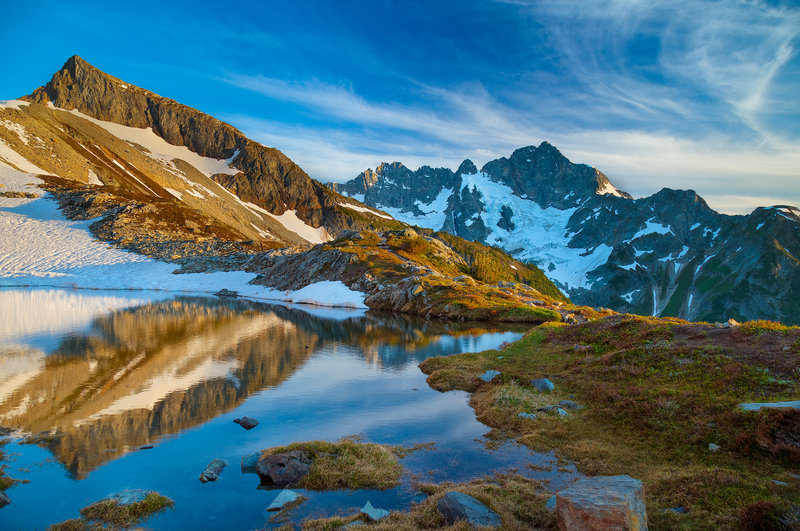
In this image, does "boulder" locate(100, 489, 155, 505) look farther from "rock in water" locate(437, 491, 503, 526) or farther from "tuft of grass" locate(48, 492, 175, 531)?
"rock in water" locate(437, 491, 503, 526)

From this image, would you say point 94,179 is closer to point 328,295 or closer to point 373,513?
point 328,295

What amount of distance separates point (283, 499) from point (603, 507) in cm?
880

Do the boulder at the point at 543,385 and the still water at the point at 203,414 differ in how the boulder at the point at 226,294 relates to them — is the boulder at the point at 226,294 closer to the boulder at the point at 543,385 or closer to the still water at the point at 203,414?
the still water at the point at 203,414

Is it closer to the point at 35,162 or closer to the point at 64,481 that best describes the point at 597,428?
the point at 64,481

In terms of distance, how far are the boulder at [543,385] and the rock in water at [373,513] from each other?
14219mm

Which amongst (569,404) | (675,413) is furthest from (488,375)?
(675,413)

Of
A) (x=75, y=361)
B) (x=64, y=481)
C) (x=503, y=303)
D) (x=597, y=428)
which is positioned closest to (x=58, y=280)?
(x=75, y=361)

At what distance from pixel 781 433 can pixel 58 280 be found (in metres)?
123

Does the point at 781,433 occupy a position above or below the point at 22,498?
above

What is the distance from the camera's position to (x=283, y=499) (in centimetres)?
1233

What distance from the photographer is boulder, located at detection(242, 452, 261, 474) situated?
14.6 meters

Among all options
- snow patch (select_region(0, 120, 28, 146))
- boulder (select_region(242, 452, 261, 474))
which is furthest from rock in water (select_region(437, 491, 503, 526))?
snow patch (select_region(0, 120, 28, 146))

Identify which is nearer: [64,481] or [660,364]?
[64,481]

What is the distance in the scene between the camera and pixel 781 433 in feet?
41.3
